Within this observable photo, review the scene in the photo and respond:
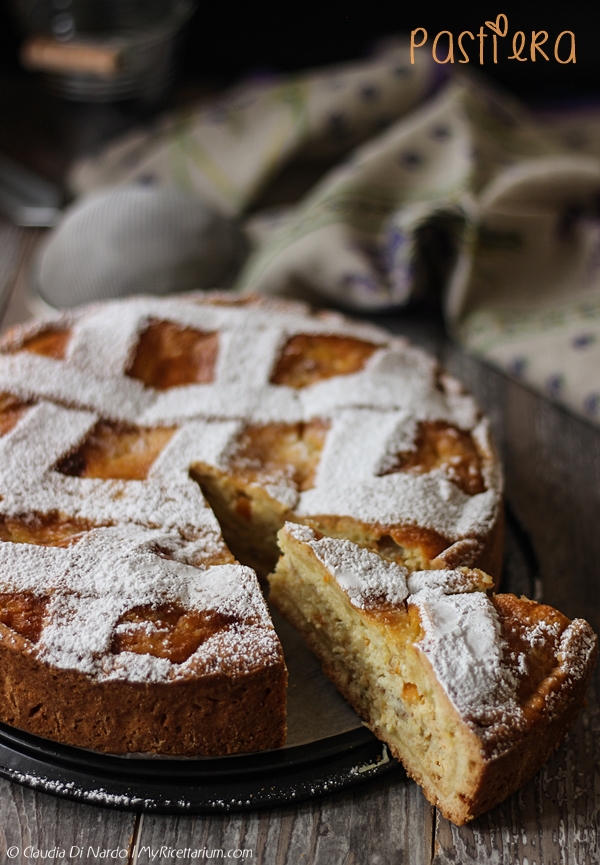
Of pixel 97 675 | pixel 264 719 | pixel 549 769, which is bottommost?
pixel 549 769

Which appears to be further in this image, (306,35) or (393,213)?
(306,35)

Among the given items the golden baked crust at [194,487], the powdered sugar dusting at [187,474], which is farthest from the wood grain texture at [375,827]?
the powdered sugar dusting at [187,474]

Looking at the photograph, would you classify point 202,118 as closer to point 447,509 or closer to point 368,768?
point 447,509

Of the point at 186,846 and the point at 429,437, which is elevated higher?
the point at 429,437

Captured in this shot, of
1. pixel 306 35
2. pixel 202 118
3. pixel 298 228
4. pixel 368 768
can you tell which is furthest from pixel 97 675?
pixel 306 35

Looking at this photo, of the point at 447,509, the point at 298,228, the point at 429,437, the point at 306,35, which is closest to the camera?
the point at 447,509

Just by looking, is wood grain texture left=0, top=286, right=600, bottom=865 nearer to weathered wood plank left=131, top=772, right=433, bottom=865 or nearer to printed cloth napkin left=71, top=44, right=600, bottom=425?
weathered wood plank left=131, top=772, right=433, bottom=865

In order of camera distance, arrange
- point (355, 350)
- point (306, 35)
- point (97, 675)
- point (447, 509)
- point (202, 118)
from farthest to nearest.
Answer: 1. point (306, 35)
2. point (202, 118)
3. point (355, 350)
4. point (447, 509)
5. point (97, 675)

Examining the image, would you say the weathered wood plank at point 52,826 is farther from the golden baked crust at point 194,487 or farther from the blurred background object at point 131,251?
the blurred background object at point 131,251
